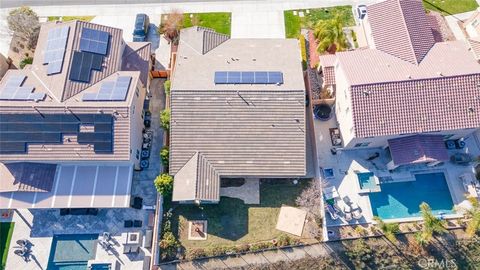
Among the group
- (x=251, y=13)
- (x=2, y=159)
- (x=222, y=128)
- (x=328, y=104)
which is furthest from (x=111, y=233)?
(x=251, y=13)

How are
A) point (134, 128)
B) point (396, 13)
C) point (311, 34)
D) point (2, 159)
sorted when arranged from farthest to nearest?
point (311, 34) → point (396, 13) → point (134, 128) → point (2, 159)

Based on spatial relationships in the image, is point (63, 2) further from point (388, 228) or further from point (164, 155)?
point (388, 228)

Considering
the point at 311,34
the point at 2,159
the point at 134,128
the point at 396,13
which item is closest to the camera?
the point at 2,159

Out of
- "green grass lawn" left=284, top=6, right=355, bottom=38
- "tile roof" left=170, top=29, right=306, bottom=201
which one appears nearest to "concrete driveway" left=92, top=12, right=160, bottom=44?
"tile roof" left=170, top=29, right=306, bottom=201

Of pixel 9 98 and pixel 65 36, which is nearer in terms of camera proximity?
pixel 9 98

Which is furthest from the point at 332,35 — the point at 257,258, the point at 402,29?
the point at 257,258

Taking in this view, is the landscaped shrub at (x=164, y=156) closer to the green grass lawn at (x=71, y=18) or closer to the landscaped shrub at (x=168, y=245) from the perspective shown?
the landscaped shrub at (x=168, y=245)

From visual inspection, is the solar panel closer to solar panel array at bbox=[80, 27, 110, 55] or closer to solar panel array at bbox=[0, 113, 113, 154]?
solar panel array at bbox=[0, 113, 113, 154]

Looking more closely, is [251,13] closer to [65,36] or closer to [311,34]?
[311,34]
